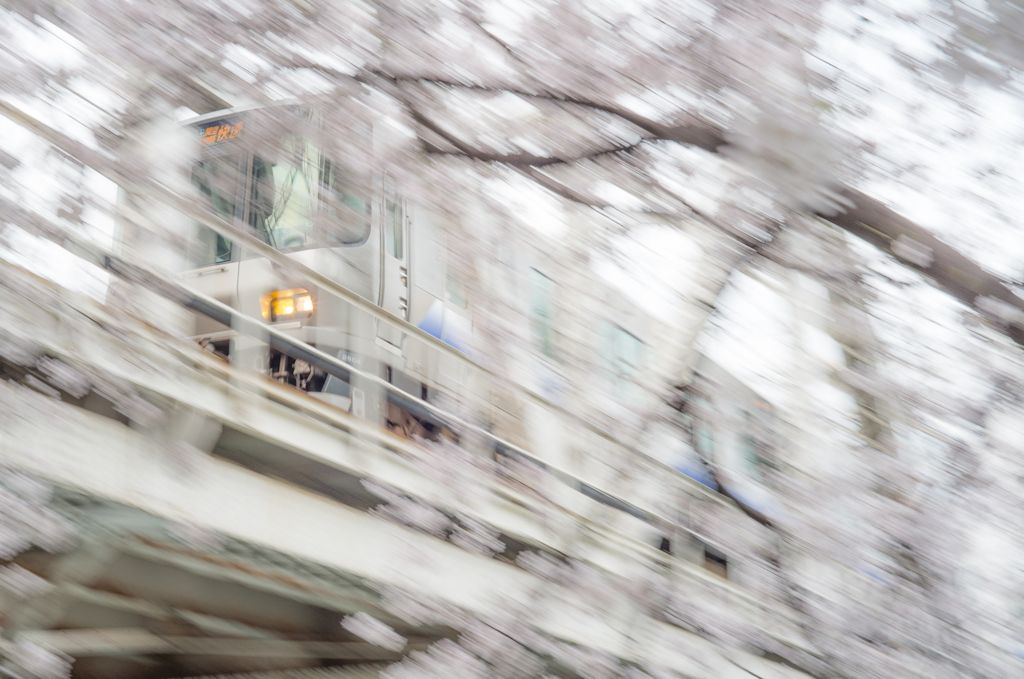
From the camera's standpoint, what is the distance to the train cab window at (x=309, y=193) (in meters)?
2.03

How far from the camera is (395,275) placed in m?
4.98

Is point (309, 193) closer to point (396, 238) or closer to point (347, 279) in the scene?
point (347, 279)

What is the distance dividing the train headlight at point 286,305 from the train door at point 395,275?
1.61 feet

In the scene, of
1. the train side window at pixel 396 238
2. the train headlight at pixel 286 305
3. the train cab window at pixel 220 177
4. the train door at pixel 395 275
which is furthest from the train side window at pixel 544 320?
the train side window at pixel 396 238

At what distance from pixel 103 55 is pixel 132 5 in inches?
6.0

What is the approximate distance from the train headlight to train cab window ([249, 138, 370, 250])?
2.12 m

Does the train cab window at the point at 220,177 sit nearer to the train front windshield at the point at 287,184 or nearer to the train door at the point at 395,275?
the train front windshield at the point at 287,184

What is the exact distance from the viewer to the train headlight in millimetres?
4445

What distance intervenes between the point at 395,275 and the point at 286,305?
0.82 meters

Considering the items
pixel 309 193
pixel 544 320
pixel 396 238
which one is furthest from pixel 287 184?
pixel 396 238

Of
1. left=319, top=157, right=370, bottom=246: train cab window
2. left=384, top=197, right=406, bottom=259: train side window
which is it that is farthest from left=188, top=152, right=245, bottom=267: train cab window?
left=384, top=197, right=406, bottom=259: train side window

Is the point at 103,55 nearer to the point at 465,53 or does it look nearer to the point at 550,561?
the point at 465,53

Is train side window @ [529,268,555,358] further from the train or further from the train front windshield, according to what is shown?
the train front windshield

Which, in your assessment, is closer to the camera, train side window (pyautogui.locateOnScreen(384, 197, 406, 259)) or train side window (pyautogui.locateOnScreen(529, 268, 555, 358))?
train side window (pyautogui.locateOnScreen(529, 268, 555, 358))
